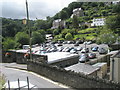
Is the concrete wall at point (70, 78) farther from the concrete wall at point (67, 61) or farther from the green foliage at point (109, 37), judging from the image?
the green foliage at point (109, 37)

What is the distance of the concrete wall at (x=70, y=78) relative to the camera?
22.8 feet

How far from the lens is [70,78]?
8469mm

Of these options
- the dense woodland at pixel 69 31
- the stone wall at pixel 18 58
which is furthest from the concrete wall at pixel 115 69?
the dense woodland at pixel 69 31

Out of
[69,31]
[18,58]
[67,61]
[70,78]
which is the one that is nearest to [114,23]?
[67,61]

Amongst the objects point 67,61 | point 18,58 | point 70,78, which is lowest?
point 70,78

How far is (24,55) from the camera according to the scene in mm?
14562

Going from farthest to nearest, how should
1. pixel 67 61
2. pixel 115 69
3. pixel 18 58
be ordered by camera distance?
pixel 18 58
pixel 67 61
pixel 115 69

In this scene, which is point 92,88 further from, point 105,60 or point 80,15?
point 80,15

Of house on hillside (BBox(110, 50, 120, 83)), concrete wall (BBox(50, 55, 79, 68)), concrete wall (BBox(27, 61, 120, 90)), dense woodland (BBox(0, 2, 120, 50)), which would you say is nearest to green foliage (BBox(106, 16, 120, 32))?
dense woodland (BBox(0, 2, 120, 50))

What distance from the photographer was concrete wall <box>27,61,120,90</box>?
6.94 meters

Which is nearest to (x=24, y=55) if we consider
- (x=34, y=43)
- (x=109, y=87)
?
(x=109, y=87)

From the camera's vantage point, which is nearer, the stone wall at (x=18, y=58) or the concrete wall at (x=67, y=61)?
the stone wall at (x=18, y=58)

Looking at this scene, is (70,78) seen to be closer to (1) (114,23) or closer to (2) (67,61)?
(2) (67,61)

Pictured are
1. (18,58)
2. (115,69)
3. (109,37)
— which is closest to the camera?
(115,69)
